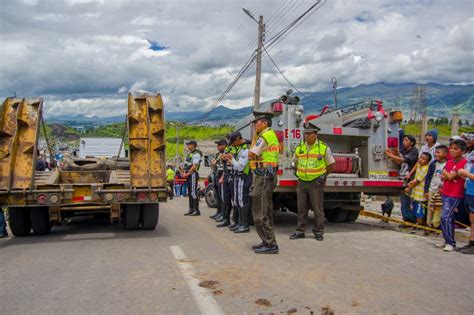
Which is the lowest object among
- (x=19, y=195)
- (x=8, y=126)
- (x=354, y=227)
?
(x=354, y=227)

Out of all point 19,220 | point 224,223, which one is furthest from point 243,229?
point 19,220

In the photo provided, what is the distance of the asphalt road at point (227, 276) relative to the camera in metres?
4.08

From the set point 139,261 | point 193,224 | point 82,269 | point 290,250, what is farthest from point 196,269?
point 193,224

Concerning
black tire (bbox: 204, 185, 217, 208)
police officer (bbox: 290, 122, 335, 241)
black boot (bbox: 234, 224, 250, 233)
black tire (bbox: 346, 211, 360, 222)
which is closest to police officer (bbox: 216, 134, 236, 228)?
black boot (bbox: 234, 224, 250, 233)

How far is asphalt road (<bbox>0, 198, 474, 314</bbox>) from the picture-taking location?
4.08m

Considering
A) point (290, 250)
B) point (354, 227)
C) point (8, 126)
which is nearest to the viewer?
point (290, 250)

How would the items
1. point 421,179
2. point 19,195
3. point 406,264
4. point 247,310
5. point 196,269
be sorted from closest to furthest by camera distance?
point 247,310
point 196,269
point 406,264
point 19,195
point 421,179

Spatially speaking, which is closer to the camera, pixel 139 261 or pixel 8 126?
pixel 139 261

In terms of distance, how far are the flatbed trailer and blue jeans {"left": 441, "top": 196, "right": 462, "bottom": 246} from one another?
444cm

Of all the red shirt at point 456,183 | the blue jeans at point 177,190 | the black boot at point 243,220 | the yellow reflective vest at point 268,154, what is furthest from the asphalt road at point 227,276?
the blue jeans at point 177,190

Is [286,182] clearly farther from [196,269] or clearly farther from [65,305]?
[65,305]

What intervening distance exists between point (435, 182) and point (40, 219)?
269 inches

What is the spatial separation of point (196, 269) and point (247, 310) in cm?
152

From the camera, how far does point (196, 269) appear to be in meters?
5.34
